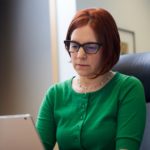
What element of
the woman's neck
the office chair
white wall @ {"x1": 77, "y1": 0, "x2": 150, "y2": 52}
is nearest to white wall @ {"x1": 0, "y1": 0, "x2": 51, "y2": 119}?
white wall @ {"x1": 77, "y1": 0, "x2": 150, "y2": 52}

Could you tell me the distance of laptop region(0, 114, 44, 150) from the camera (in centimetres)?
79

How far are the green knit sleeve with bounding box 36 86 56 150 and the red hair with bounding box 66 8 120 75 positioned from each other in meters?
0.23

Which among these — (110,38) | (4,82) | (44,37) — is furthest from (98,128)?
(4,82)

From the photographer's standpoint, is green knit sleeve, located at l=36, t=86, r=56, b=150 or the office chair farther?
the office chair

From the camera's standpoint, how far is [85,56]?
109 cm

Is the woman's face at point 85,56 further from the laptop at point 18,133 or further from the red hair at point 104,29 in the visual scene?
the laptop at point 18,133

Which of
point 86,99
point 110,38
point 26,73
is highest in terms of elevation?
point 110,38

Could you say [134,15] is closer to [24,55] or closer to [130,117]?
[24,55]

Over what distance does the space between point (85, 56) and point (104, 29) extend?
4.2 inches

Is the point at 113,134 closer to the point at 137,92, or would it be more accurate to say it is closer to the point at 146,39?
the point at 137,92

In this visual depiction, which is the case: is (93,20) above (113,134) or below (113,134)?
above

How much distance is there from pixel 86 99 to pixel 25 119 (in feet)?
1.22

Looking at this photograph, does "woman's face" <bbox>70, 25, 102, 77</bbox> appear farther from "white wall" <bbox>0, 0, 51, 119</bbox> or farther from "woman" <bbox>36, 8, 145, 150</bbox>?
"white wall" <bbox>0, 0, 51, 119</bbox>

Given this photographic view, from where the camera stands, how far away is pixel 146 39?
311 centimetres
